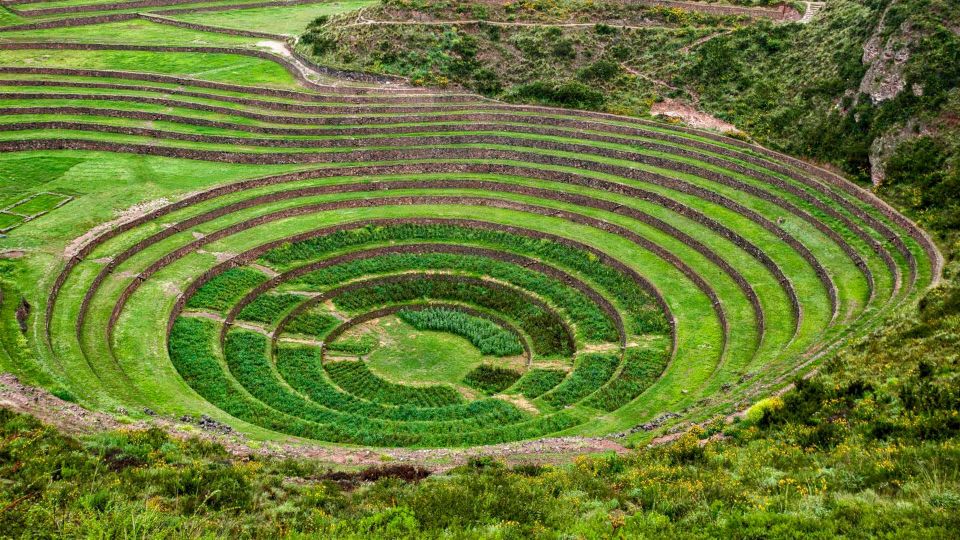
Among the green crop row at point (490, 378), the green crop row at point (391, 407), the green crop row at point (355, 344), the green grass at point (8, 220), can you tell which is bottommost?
the green crop row at point (391, 407)

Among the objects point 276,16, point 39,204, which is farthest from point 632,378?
point 276,16

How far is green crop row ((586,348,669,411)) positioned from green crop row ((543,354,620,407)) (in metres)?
0.73

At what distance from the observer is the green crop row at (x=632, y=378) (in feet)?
104

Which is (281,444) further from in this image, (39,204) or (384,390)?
(39,204)

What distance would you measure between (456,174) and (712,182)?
17.3m

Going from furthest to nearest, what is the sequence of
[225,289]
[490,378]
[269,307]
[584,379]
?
[225,289] → [269,307] → [490,378] → [584,379]

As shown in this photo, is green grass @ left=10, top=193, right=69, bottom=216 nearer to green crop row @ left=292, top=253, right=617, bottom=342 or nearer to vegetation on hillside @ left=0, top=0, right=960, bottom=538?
vegetation on hillside @ left=0, top=0, right=960, bottom=538

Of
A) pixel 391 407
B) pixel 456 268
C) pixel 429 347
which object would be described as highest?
pixel 456 268

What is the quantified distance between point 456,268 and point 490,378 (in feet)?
31.5

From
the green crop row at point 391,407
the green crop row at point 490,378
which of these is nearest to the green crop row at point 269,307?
the green crop row at point 391,407

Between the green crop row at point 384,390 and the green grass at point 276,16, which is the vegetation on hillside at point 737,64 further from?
the green crop row at point 384,390

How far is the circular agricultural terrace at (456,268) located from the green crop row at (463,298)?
0.35 ft

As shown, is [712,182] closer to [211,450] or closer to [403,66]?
[403,66]

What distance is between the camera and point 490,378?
1406 inches
